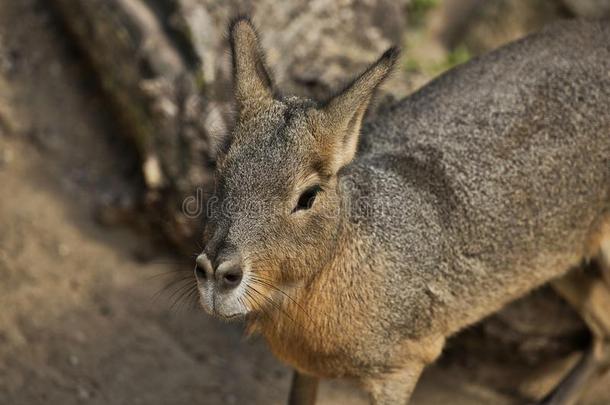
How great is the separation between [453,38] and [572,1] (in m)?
1.04

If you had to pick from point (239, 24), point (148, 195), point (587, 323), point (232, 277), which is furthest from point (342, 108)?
point (148, 195)

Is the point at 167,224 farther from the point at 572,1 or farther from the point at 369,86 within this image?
the point at 572,1

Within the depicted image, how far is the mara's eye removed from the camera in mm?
3814

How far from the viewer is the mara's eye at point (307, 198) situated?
3814mm

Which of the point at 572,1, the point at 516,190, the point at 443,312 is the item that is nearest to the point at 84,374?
the point at 443,312

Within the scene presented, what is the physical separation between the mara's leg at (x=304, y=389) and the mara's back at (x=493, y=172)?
89 cm

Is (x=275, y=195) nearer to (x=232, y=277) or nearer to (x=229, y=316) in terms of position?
(x=232, y=277)

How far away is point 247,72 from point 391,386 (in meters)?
1.73

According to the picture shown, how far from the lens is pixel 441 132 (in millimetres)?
4625

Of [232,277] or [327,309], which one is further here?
[327,309]

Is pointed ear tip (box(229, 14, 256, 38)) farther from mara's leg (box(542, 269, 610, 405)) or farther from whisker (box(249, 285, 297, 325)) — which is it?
mara's leg (box(542, 269, 610, 405))

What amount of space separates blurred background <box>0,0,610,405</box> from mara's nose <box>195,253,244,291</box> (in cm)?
216

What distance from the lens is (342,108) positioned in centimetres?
388

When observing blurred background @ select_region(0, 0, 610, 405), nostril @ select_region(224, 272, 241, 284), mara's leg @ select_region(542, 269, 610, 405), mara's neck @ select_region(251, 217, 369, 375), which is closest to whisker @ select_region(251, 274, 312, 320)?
mara's neck @ select_region(251, 217, 369, 375)
